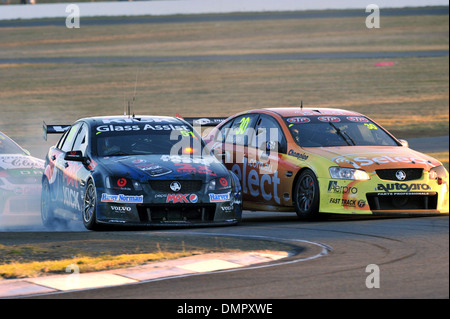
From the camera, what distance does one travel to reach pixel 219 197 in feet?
34.5

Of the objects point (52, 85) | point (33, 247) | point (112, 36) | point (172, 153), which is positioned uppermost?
point (112, 36)

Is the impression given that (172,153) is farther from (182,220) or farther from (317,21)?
(317,21)

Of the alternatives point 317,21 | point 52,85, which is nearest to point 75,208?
point 52,85

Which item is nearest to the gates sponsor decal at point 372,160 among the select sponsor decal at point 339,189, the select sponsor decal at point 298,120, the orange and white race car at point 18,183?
the select sponsor decal at point 339,189

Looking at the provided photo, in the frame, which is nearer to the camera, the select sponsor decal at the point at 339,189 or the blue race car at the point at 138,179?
the blue race car at the point at 138,179

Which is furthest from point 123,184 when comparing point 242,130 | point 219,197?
point 242,130

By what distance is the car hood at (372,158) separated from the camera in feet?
35.4

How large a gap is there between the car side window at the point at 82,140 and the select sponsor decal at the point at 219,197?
1.83 meters

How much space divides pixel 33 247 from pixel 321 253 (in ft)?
9.52

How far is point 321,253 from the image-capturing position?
8.48m

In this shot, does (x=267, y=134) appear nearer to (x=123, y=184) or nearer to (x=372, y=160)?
(x=372, y=160)

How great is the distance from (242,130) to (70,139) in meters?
2.28

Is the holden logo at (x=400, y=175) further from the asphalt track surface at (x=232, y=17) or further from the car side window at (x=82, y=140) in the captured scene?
the asphalt track surface at (x=232, y=17)

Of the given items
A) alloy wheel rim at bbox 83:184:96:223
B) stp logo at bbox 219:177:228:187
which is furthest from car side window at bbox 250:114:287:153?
alloy wheel rim at bbox 83:184:96:223
